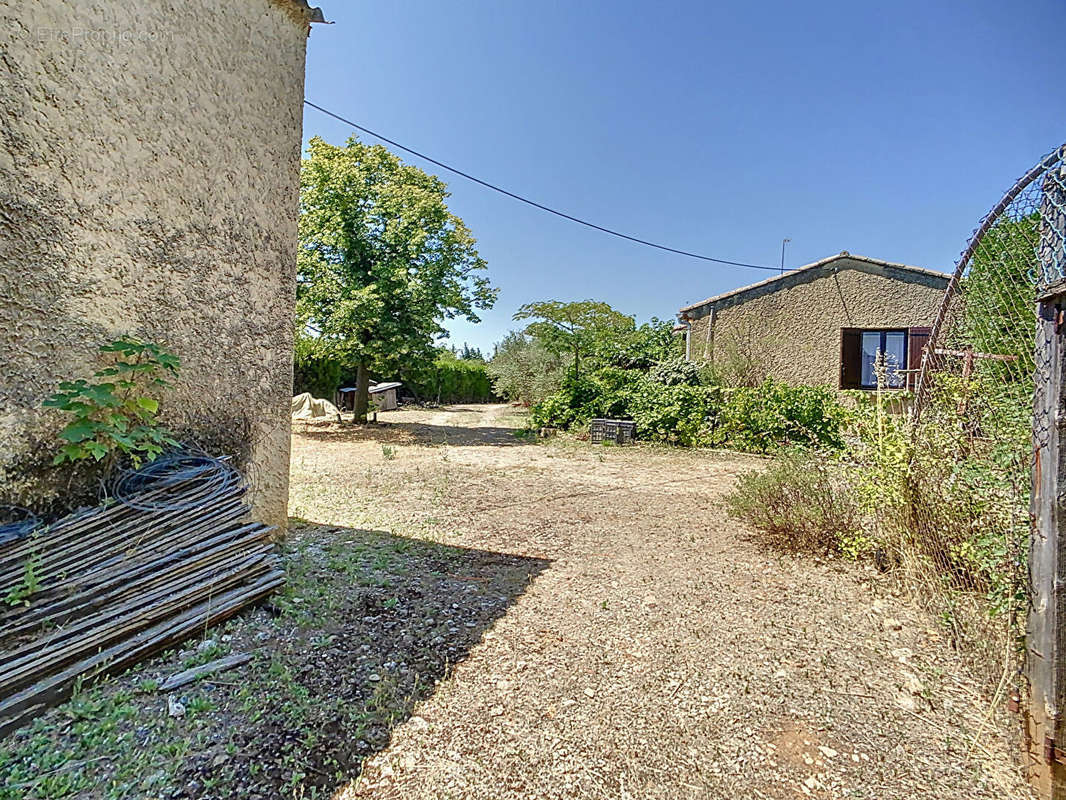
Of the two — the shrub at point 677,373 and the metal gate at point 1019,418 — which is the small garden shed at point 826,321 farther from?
the metal gate at point 1019,418

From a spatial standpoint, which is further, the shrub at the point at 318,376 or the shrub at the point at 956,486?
the shrub at the point at 318,376

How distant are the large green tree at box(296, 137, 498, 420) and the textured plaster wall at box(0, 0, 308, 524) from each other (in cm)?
764

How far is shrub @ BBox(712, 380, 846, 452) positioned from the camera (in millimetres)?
9586

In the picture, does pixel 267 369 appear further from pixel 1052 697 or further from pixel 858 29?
pixel 858 29

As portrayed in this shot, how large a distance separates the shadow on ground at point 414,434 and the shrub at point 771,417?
4.40m

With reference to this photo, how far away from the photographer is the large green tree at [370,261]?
11.2m

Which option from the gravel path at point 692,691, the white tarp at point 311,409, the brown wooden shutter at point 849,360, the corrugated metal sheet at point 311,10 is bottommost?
the gravel path at point 692,691

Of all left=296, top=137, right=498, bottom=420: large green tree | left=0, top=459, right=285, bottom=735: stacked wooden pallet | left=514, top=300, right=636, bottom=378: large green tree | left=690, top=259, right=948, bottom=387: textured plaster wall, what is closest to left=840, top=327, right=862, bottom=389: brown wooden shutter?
left=690, top=259, right=948, bottom=387: textured plaster wall

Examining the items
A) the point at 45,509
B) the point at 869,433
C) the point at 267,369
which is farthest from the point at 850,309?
the point at 45,509

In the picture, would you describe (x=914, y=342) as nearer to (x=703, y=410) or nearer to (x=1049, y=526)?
(x=703, y=410)

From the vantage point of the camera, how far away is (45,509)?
231cm

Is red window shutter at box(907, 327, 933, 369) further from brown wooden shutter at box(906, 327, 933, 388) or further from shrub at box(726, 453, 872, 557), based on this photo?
shrub at box(726, 453, 872, 557)

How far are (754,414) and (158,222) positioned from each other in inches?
385

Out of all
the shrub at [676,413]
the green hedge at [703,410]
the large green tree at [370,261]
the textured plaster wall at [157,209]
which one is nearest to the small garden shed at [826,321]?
the green hedge at [703,410]
